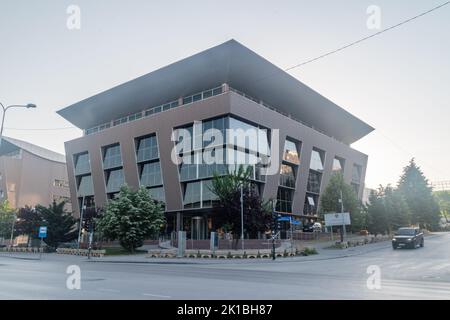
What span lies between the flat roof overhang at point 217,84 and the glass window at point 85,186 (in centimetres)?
878

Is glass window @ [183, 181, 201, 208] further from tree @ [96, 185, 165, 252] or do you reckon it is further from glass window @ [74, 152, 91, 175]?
glass window @ [74, 152, 91, 175]

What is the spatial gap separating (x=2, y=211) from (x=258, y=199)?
51.8m

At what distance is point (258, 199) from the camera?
36.8 metres

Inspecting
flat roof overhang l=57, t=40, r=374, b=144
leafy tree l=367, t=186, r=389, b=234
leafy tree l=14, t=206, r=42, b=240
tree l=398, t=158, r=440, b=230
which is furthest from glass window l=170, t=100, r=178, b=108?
tree l=398, t=158, r=440, b=230

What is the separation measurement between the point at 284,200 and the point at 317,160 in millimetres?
11940

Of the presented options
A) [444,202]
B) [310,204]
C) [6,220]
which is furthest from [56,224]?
[444,202]

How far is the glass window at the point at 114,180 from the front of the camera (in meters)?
56.7

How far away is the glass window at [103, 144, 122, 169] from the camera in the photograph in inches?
2251

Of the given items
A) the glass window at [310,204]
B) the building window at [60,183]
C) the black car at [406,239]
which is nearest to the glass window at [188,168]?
the glass window at [310,204]

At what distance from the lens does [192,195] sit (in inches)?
1858

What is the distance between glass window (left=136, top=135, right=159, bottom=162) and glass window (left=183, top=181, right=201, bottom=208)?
687cm

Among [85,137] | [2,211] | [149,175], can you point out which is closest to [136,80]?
[149,175]
